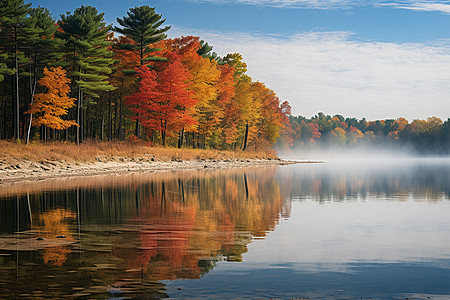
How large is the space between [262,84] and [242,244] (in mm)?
78427

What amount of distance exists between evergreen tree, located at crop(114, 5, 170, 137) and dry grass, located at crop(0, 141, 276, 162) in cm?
662

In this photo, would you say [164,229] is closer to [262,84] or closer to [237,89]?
[237,89]

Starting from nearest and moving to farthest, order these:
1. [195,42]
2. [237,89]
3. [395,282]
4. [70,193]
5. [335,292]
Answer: [335,292], [395,282], [70,193], [195,42], [237,89]

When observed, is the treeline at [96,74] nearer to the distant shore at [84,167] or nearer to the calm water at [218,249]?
the distant shore at [84,167]

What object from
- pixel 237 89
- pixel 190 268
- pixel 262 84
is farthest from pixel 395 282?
pixel 262 84

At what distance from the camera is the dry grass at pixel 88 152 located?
3409 cm

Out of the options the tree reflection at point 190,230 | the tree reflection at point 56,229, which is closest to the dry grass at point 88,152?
the tree reflection at point 190,230

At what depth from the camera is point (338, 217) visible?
16.4 metres

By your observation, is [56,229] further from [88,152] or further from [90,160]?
[88,152]

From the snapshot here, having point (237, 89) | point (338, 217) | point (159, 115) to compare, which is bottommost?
point (338, 217)

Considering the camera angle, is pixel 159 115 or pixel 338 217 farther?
pixel 159 115

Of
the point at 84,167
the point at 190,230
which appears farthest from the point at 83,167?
the point at 190,230

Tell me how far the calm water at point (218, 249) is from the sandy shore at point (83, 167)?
1168 cm

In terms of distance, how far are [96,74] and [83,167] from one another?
22.3m
